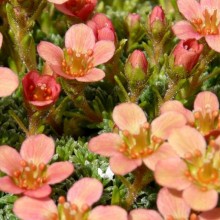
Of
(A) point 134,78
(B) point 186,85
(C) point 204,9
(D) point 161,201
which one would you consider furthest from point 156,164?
(C) point 204,9

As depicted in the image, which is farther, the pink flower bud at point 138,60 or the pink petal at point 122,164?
the pink flower bud at point 138,60

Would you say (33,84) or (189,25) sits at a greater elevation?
(189,25)

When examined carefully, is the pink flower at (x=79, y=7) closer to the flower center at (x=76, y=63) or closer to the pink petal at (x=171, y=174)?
the flower center at (x=76, y=63)

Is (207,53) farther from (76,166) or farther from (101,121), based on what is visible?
(76,166)

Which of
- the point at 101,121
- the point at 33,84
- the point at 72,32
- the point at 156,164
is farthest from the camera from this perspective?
the point at 101,121

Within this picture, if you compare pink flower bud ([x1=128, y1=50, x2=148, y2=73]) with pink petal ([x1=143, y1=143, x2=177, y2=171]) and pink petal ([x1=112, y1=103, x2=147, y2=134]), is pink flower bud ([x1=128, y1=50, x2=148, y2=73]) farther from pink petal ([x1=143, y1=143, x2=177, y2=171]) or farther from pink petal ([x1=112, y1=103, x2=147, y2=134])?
pink petal ([x1=143, y1=143, x2=177, y2=171])

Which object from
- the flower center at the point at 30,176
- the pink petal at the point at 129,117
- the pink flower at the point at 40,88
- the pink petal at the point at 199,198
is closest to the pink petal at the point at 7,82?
the pink flower at the point at 40,88

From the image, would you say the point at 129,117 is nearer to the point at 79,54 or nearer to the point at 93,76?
the point at 93,76
